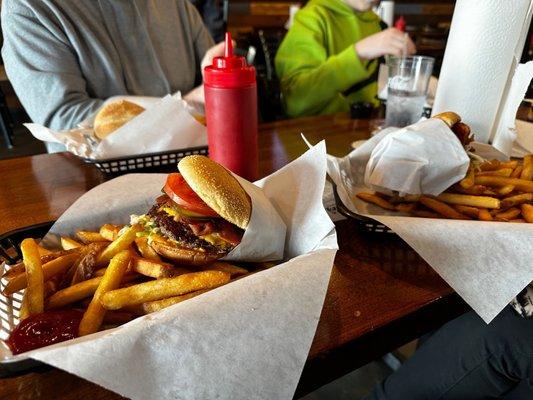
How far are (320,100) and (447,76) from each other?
1076 mm

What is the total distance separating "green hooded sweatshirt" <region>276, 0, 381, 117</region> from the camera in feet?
7.79

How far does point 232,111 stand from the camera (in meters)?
1.07

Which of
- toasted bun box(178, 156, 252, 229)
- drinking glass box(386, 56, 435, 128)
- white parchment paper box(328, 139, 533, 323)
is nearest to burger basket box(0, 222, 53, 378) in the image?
toasted bun box(178, 156, 252, 229)

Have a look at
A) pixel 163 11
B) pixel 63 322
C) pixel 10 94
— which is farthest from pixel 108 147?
pixel 10 94

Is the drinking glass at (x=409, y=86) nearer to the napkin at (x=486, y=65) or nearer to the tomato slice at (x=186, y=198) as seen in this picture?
the napkin at (x=486, y=65)

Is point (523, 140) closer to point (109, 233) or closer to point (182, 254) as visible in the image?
point (182, 254)

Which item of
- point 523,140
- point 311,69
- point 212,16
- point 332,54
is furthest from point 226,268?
point 212,16

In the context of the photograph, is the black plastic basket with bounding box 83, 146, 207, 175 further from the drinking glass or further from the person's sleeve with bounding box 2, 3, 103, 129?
the drinking glass

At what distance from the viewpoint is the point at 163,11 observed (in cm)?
211

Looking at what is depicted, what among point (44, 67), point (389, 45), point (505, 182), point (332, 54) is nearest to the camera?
point (505, 182)

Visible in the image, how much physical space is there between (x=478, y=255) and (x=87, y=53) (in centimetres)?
185

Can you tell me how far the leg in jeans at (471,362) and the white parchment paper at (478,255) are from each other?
35cm

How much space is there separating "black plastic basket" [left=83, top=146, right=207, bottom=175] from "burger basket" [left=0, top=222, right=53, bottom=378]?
38 cm

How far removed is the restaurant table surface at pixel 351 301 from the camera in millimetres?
618
